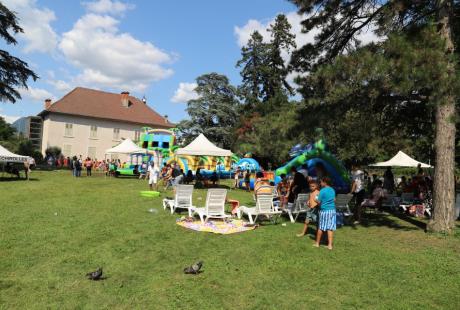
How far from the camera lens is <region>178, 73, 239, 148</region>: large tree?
158 feet

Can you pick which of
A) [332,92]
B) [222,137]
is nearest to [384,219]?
[332,92]

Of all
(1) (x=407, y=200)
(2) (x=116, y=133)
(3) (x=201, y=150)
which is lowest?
(1) (x=407, y=200)

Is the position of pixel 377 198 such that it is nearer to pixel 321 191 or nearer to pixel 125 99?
pixel 321 191

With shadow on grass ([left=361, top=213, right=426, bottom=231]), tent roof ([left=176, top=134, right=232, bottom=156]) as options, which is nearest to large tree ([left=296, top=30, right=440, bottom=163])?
shadow on grass ([left=361, top=213, right=426, bottom=231])

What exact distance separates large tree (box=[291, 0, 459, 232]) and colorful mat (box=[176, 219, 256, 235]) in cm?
466

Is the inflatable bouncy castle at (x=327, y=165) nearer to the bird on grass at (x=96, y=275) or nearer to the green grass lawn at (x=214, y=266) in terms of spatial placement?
the green grass lawn at (x=214, y=266)

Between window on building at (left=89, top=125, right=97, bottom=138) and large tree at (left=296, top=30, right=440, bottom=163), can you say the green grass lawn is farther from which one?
window on building at (left=89, top=125, right=97, bottom=138)

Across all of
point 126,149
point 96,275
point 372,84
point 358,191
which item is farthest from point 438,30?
point 126,149

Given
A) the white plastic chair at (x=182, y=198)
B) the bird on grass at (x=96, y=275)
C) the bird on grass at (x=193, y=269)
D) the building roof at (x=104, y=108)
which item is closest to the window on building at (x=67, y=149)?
the building roof at (x=104, y=108)

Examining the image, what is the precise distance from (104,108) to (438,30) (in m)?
44.6

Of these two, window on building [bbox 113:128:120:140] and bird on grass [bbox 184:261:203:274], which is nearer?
bird on grass [bbox 184:261:203:274]

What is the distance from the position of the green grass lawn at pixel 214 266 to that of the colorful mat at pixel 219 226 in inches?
11.4

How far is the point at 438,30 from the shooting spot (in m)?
9.57

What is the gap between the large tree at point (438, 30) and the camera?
8234 mm
